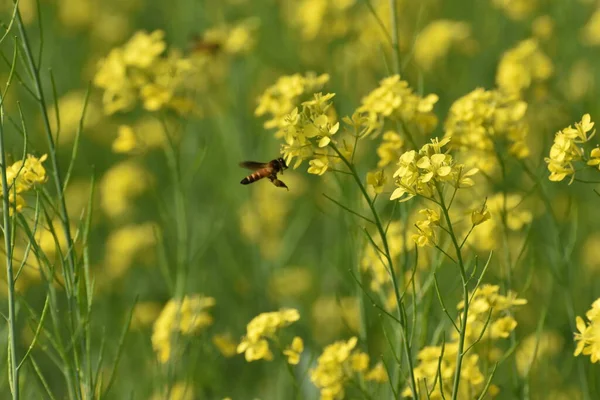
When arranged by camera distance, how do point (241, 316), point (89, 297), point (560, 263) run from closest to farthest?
point (89, 297) → point (560, 263) → point (241, 316)

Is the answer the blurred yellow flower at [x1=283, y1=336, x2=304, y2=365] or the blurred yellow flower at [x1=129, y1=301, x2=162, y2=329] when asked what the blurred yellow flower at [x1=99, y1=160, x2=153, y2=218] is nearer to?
the blurred yellow flower at [x1=129, y1=301, x2=162, y2=329]

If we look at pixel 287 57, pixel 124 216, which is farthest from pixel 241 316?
pixel 287 57

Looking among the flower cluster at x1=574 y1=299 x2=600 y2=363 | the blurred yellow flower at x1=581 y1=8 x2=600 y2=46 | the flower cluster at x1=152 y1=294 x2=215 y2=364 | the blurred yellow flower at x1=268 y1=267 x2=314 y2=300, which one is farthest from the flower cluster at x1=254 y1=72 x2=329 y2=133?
the blurred yellow flower at x1=581 y1=8 x2=600 y2=46

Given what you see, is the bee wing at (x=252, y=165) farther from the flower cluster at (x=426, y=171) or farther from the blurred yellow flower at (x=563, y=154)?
the blurred yellow flower at (x=563, y=154)

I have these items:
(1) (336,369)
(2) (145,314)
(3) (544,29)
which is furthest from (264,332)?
(3) (544,29)

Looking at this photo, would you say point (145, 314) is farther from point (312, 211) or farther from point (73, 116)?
point (73, 116)

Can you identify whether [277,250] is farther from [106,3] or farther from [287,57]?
[106,3]
